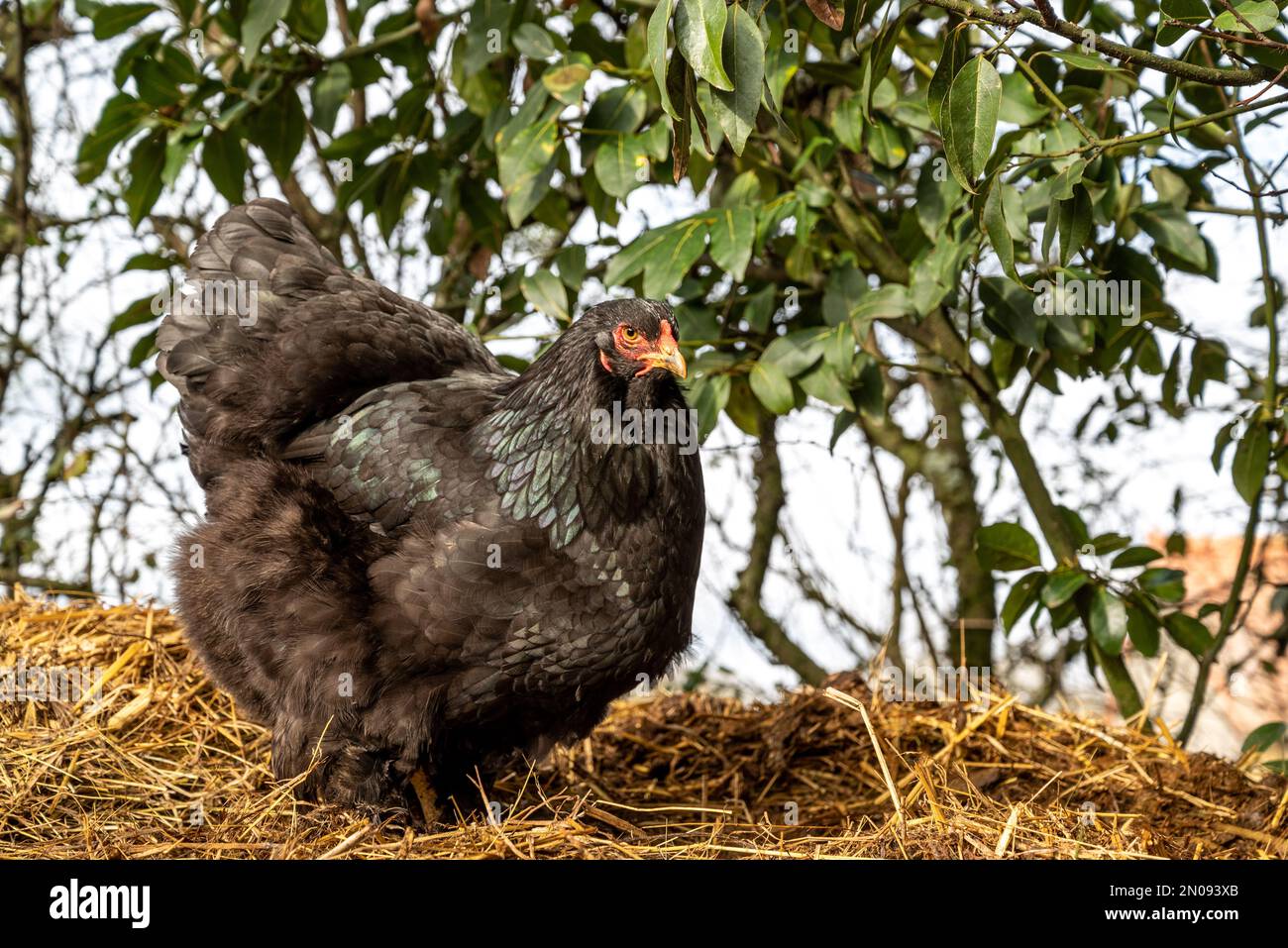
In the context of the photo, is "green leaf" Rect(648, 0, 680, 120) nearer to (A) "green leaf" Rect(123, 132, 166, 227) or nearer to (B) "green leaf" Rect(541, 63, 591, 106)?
(B) "green leaf" Rect(541, 63, 591, 106)

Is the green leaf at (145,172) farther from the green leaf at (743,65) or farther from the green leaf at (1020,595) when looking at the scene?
the green leaf at (1020,595)

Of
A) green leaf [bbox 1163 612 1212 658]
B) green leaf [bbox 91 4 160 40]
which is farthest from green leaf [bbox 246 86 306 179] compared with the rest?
green leaf [bbox 1163 612 1212 658]

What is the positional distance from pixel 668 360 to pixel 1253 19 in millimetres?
1278

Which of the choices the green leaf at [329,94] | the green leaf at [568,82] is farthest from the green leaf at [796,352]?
the green leaf at [329,94]

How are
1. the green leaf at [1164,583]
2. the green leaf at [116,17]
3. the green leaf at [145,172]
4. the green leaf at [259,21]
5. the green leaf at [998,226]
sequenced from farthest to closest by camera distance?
the green leaf at [145,172] → the green leaf at [116,17] → the green leaf at [1164,583] → the green leaf at [259,21] → the green leaf at [998,226]

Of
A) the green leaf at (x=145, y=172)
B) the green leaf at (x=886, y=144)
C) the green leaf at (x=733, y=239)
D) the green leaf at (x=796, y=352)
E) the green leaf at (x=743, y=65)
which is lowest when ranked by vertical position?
the green leaf at (x=796, y=352)

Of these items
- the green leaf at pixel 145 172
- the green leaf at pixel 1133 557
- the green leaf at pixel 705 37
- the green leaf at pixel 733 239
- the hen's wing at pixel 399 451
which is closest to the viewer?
the green leaf at pixel 705 37

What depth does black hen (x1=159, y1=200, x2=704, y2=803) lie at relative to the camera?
8.16 ft

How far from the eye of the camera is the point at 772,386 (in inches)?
119

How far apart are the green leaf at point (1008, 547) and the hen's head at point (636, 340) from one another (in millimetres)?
1331

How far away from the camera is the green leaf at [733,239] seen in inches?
113
